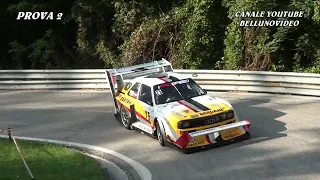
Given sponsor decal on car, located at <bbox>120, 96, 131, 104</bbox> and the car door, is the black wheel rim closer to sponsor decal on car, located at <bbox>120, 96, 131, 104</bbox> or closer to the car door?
sponsor decal on car, located at <bbox>120, 96, 131, 104</bbox>

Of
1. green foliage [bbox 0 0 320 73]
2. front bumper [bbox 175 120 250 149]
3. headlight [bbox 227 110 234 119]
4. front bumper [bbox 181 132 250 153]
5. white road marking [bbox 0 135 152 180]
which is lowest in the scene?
white road marking [bbox 0 135 152 180]

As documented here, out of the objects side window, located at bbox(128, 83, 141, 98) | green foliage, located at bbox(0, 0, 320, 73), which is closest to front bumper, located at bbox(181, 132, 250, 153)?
side window, located at bbox(128, 83, 141, 98)

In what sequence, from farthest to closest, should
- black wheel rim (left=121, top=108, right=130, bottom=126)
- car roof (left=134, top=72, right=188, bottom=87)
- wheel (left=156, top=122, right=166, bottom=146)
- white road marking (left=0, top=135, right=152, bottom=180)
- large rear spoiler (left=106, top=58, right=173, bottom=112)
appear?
large rear spoiler (left=106, top=58, right=173, bottom=112)
black wheel rim (left=121, top=108, right=130, bottom=126)
car roof (left=134, top=72, right=188, bottom=87)
wheel (left=156, top=122, right=166, bottom=146)
white road marking (left=0, top=135, right=152, bottom=180)

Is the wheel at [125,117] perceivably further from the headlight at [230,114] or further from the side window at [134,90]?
the headlight at [230,114]

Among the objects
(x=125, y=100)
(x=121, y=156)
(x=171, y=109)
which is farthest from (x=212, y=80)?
(x=121, y=156)

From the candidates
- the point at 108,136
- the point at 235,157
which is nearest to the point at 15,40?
the point at 108,136

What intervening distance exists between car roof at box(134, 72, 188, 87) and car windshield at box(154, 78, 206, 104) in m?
0.23

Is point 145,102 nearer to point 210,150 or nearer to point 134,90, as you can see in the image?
point 134,90

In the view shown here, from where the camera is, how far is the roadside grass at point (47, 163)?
33.1 feet

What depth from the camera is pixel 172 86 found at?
13328 millimetres

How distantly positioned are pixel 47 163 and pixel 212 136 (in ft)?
11.7

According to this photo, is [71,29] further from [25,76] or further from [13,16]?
[25,76]

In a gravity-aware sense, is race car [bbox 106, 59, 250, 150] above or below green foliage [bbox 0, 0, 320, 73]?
below

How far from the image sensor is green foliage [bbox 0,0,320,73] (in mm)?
20156
